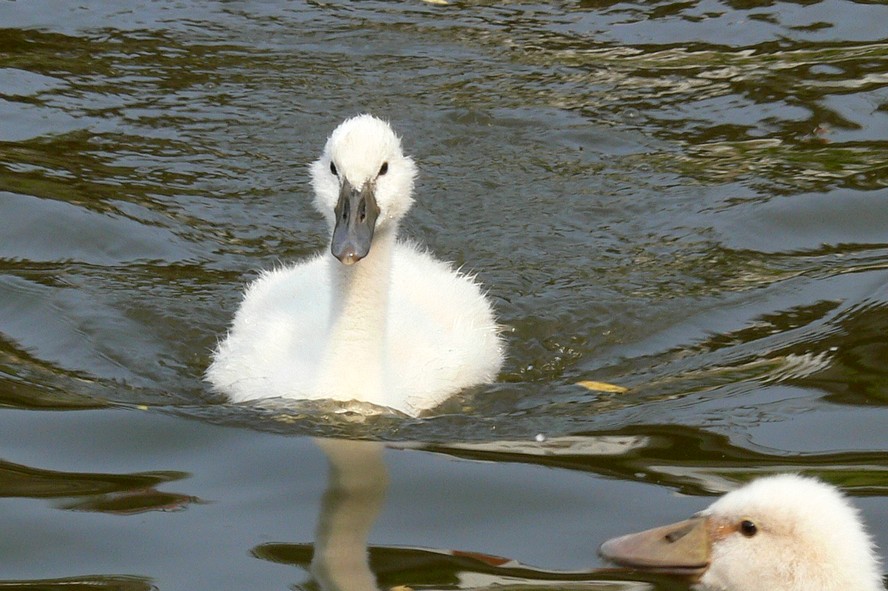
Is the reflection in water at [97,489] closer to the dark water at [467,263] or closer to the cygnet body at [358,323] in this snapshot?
the dark water at [467,263]

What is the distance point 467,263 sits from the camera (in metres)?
8.89

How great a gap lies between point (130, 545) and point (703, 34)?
752cm

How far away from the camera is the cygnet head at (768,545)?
4.93 m

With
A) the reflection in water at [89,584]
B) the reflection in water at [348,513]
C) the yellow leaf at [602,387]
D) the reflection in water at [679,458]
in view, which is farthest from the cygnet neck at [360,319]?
the reflection in water at [89,584]

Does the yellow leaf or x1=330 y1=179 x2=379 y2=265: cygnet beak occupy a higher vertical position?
x1=330 y1=179 x2=379 y2=265: cygnet beak

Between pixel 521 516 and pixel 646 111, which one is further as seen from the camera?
pixel 646 111


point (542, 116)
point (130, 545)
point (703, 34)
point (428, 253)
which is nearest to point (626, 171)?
point (542, 116)

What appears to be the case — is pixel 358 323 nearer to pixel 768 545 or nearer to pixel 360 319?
pixel 360 319

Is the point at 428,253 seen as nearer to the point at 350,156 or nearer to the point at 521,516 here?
the point at 350,156

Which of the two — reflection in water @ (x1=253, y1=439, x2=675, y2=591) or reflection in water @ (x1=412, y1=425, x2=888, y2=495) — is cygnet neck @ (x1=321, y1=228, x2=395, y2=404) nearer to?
reflection in water @ (x1=412, y1=425, x2=888, y2=495)

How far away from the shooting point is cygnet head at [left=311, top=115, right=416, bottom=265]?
6.52 metres

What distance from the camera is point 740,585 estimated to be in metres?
5.21

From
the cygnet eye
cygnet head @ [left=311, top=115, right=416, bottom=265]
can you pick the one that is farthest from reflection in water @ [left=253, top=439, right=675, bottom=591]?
cygnet head @ [left=311, top=115, right=416, bottom=265]

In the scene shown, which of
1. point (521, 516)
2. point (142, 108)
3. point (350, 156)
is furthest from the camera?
point (142, 108)
